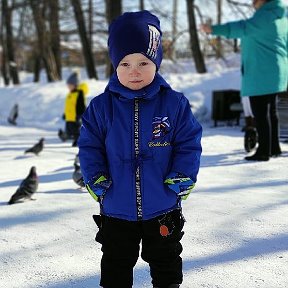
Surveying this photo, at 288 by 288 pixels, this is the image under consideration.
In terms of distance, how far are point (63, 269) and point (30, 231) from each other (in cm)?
71

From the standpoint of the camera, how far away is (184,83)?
12734 mm

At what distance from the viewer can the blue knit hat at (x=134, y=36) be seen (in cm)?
188

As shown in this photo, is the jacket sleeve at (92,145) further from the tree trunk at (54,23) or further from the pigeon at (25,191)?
the tree trunk at (54,23)

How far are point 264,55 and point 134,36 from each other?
3500 millimetres

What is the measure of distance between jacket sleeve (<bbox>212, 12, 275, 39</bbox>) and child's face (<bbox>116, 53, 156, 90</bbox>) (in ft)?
10.5

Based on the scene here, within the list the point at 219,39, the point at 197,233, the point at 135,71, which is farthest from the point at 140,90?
the point at 219,39

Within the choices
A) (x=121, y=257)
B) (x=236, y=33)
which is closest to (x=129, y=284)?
(x=121, y=257)

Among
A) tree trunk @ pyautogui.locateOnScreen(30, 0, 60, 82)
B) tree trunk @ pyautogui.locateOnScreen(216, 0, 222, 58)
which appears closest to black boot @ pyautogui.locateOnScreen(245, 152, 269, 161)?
tree trunk @ pyautogui.locateOnScreen(30, 0, 60, 82)

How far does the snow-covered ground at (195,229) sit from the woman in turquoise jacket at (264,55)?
1.91 ft

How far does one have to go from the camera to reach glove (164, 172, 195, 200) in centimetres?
187

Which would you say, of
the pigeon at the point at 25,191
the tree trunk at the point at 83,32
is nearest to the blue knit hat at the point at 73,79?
the pigeon at the point at 25,191

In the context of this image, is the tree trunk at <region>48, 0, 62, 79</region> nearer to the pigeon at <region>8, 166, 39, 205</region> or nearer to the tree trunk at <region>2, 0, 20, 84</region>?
the tree trunk at <region>2, 0, 20, 84</region>

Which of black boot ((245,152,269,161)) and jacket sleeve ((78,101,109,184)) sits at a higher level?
jacket sleeve ((78,101,109,184))

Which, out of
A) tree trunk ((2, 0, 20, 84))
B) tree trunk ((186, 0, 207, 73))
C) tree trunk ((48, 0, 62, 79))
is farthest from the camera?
tree trunk ((2, 0, 20, 84))
